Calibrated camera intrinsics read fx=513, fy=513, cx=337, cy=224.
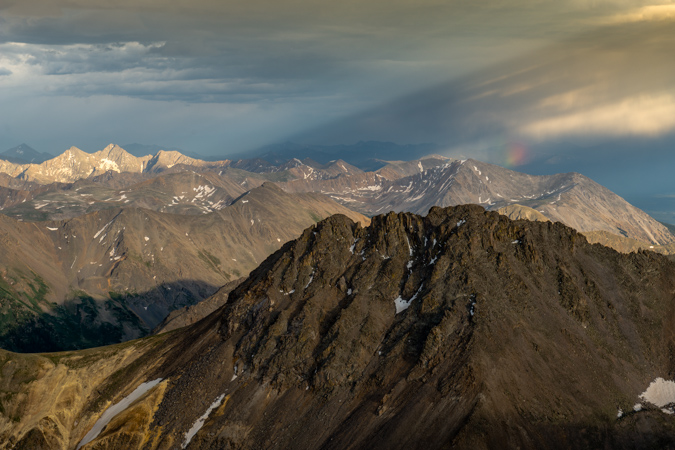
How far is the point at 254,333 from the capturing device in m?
161

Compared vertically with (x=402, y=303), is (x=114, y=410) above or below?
below

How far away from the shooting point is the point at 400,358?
140250 millimetres

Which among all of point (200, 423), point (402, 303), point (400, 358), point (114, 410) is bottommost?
point (114, 410)

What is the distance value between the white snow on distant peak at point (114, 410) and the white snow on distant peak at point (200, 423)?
25.6 metres

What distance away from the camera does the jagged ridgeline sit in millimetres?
124000

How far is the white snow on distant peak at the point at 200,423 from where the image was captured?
136125 millimetres

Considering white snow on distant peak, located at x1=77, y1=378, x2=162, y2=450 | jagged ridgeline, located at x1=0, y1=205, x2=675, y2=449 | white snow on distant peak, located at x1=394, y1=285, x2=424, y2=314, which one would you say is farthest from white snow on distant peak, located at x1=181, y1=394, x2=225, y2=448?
white snow on distant peak, located at x1=394, y1=285, x2=424, y2=314

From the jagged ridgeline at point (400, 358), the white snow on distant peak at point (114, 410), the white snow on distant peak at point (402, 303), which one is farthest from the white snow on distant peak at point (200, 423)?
the white snow on distant peak at point (402, 303)

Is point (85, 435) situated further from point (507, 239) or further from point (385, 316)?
point (507, 239)

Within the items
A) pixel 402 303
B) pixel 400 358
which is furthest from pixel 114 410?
pixel 402 303

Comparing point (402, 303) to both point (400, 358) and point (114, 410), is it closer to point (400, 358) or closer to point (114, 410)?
point (400, 358)

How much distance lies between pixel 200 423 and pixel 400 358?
57.2m

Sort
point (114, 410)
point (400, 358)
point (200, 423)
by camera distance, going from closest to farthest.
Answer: point (200, 423) → point (400, 358) → point (114, 410)

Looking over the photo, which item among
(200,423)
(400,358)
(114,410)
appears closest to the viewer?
(200,423)
